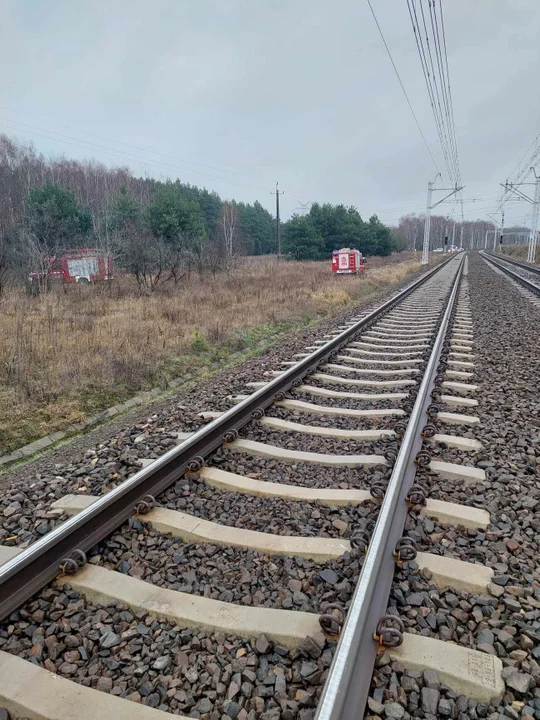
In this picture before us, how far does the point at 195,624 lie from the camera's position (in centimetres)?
207

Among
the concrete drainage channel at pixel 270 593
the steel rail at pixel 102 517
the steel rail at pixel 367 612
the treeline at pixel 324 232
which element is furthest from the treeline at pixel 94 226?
the steel rail at pixel 367 612

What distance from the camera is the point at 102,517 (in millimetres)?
2727

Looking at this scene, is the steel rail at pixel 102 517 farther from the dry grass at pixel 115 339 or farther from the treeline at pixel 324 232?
the treeline at pixel 324 232

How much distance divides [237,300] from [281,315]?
293cm

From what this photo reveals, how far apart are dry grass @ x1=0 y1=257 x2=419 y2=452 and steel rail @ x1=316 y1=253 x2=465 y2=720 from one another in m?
4.21

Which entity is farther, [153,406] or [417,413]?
[153,406]

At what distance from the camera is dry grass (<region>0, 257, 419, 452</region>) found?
19.9 ft

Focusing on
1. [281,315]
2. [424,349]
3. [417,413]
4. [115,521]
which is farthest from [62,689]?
[281,315]

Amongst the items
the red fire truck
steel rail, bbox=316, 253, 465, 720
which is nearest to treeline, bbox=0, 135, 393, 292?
the red fire truck

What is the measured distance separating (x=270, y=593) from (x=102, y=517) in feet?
3.63

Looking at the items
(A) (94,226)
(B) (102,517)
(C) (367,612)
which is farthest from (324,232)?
(C) (367,612)

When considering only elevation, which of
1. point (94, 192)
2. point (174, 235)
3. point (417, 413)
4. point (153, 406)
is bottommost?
point (153, 406)

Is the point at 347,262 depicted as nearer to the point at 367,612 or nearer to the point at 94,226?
the point at 94,226

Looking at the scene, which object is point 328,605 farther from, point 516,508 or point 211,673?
point 516,508
